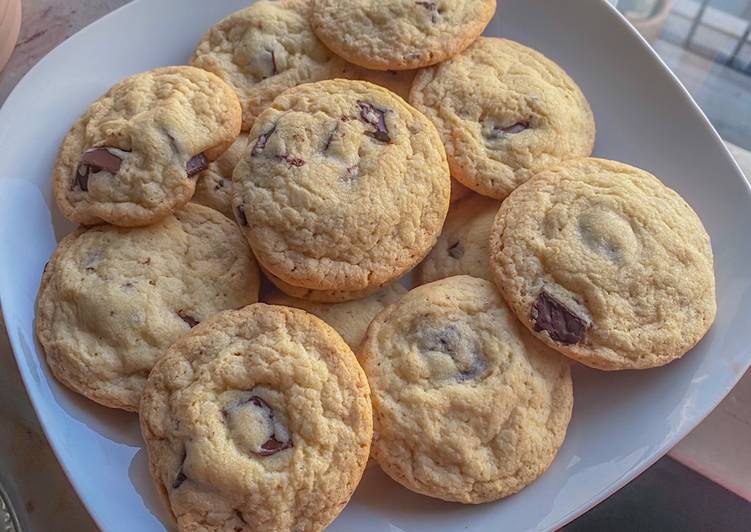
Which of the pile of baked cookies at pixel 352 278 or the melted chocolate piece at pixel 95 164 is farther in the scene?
the melted chocolate piece at pixel 95 164

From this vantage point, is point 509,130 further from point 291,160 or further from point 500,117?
point 291,160

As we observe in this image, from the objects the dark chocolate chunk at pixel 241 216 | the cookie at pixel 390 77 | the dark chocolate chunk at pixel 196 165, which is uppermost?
the cookie at pixel 390 77

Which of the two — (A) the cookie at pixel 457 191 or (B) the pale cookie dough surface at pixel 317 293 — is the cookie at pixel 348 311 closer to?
(B) the pale cookie dough surface at pixel 317 293

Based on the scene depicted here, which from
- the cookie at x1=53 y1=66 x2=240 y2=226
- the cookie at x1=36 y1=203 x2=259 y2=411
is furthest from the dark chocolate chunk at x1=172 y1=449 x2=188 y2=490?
the cookie at x1=53 y1=66 x2=240 y2=226

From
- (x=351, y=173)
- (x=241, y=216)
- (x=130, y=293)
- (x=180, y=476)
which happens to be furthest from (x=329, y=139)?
(x=180, y=476)

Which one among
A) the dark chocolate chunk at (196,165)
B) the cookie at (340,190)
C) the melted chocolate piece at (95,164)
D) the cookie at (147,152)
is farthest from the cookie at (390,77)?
the melted chocolate piece at (95,164)

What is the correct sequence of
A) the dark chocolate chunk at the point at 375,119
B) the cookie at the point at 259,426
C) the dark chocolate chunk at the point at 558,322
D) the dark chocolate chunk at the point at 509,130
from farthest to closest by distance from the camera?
the dark chocolate chunk at the point at 509,130, the dark chocolate chunk at the point at 375,119, the dark chocolate chunk at the point at 558,322, the cookie at the point at 259,426

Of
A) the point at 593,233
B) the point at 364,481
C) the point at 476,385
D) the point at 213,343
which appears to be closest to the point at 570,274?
the point at 593,233

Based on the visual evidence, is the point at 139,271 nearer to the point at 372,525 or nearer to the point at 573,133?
the point at 372,525

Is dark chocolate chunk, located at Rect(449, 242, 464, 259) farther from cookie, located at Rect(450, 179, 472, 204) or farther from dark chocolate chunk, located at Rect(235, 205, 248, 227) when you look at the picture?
dark chocolate chunk, located at Rect(235, 205, 248, 227)
